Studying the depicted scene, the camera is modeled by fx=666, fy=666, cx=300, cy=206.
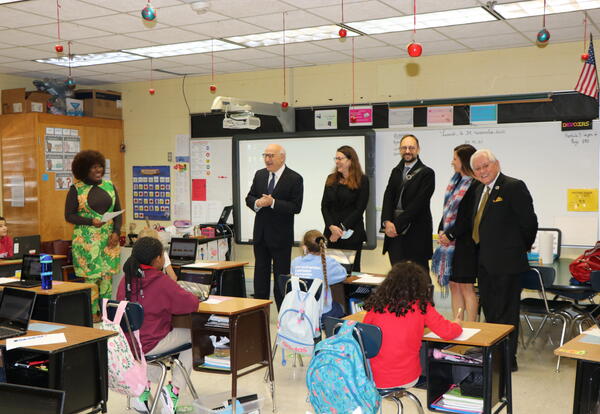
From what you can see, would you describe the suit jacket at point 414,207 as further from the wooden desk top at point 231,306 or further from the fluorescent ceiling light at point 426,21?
the wooden desk top at point 231,306

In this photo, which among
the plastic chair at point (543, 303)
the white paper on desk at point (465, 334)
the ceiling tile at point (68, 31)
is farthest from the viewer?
the ceiling tile at point (68, 31)

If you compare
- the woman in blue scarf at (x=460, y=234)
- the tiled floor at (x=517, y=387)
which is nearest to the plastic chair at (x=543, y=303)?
the tiled floor at (x=517, y=387)

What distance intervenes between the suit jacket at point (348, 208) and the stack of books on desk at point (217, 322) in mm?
1753

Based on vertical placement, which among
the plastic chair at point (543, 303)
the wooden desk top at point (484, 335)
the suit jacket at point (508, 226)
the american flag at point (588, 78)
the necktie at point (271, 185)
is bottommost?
the plastic chair at point (543, 303)

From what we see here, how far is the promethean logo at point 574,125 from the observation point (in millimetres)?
6711

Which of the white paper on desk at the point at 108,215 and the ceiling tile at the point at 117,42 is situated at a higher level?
the ceiling tile at the point at 117,42

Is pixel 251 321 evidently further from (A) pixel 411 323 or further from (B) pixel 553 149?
(B) pixel 553 149

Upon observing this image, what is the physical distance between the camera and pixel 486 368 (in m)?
3.26

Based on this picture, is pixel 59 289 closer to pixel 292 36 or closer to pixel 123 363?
pixel 123 363

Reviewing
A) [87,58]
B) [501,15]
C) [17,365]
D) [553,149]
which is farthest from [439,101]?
[17,365]

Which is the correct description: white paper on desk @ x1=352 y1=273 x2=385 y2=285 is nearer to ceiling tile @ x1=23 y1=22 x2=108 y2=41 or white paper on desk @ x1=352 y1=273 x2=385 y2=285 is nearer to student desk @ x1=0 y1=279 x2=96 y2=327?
student desk @ x1=0 y1=279 x2=96 y2=327

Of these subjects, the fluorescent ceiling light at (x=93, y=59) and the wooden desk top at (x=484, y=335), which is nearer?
the wooden desk top at (x=484, y=335)

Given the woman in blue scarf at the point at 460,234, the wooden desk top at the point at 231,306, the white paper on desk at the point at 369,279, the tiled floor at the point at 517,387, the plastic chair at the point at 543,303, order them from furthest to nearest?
1. the plastic chair at the point at 543,303
2. the woman in blue scarf at the point at 460,234
3. the white paper on desk at the point at 369,279
4. the tiled floor at the point at 517,387
5. the wooden desk top at the point at 231,306

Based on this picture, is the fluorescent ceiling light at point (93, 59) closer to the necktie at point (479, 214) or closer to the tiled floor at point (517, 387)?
the tiled floor at point (517, 387)
